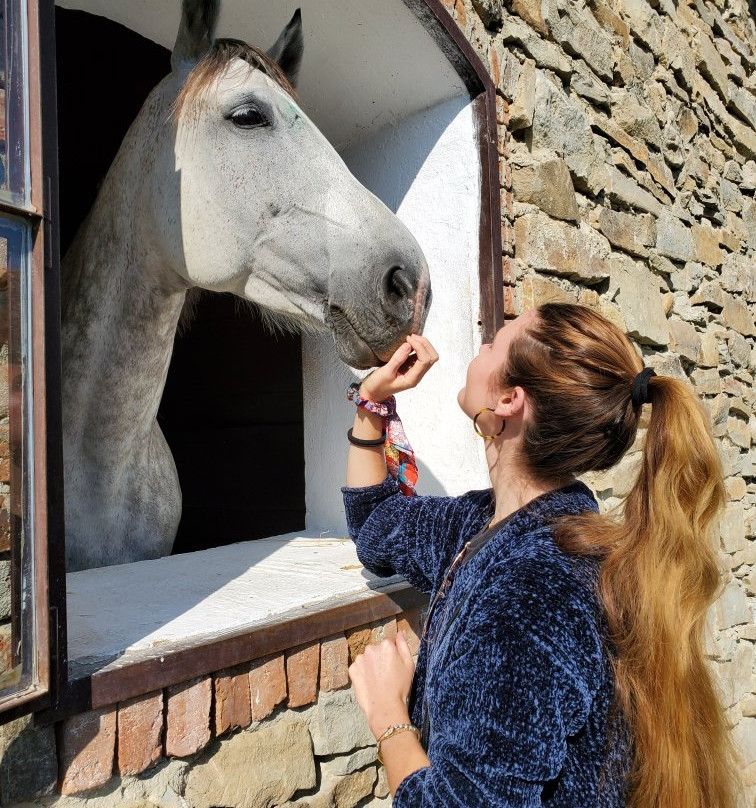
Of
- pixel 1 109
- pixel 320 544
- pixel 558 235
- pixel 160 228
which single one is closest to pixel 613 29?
pixel 558 235

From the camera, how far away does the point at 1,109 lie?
95 cm

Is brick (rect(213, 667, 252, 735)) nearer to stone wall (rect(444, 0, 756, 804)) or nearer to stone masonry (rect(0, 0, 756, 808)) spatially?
stone masonry (rect(0, 0, 756, 808))

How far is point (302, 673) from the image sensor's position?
4.59ft

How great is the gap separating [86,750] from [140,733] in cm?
9

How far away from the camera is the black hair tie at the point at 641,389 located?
1.06 meters

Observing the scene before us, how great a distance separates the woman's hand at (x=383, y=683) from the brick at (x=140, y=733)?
1.07ft

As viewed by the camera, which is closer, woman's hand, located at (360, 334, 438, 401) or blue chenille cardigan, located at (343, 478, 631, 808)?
blue chenille cardigan, located at (343, 478, 631, 808)

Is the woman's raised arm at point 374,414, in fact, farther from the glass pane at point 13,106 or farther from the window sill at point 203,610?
the glass pane at point 13,106

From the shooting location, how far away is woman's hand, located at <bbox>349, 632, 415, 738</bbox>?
41.1 inches

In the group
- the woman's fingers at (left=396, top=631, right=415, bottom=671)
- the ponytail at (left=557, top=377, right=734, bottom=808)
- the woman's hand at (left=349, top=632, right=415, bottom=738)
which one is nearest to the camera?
the ponytail at (left=557, top=377, right=734, bottom=808)

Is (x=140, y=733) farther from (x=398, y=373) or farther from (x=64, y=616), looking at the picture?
(x=398, y=373)

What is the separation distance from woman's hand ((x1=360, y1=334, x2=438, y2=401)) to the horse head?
0.13 m

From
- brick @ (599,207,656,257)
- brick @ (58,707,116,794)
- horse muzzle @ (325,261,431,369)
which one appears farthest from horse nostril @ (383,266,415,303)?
brick @ (599,207,656,257)

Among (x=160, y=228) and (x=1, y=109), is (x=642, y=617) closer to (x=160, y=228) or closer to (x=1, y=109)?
(x=1, y=109)
